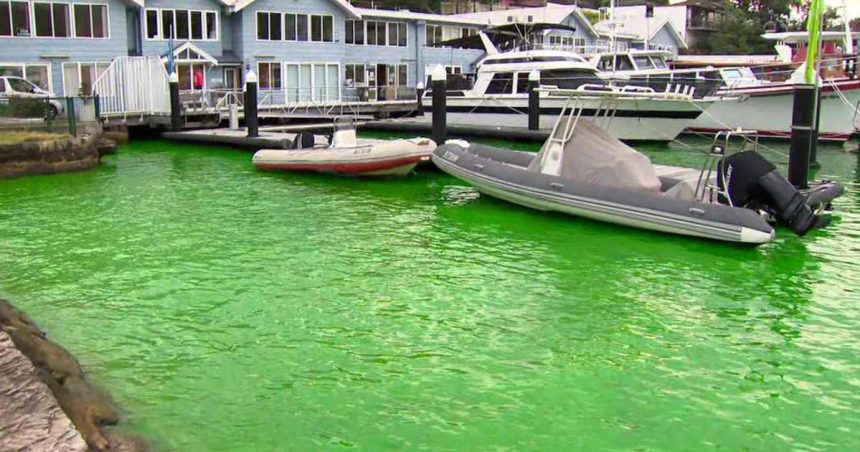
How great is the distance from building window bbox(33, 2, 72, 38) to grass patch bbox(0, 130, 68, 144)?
916 centimetres

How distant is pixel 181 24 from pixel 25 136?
1383 cm

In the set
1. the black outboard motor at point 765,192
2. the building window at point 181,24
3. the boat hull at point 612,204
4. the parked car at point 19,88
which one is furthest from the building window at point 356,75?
the black outboard motor at point 765,192

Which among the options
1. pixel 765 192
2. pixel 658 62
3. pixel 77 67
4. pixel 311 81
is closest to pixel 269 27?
pixel 311 81

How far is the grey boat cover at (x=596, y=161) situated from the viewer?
12.8 meters

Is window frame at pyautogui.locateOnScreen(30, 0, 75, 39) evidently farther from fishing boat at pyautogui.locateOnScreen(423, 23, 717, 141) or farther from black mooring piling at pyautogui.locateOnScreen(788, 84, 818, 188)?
black mooring piling at pyautogui.locateOnScreen(788, 84, 818, 188)

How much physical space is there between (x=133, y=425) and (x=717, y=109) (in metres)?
25.1

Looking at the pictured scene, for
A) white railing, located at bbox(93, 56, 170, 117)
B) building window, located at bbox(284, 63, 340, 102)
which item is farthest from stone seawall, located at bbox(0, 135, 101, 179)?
building window, located at bbox(284, 63, 340, 102)

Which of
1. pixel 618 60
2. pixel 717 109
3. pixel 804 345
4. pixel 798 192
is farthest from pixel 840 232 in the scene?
pixel 618 60

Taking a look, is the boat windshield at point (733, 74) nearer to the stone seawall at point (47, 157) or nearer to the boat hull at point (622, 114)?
the boat hull at point (622, 114)

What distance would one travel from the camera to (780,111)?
26.3 meters

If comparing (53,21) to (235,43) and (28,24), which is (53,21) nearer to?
(28,24)

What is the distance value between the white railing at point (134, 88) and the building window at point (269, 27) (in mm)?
8048

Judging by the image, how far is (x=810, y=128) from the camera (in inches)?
542

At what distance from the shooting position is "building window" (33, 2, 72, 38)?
27.8 meters
